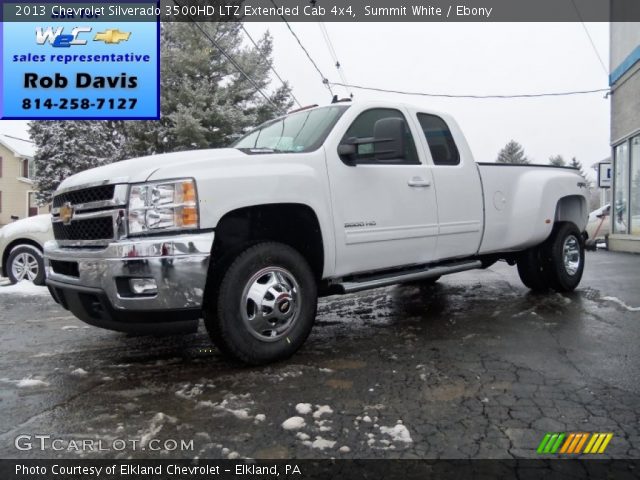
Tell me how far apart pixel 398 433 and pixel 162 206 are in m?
1.92

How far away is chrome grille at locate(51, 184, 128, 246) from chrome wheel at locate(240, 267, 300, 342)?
920mm

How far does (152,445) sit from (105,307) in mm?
1085

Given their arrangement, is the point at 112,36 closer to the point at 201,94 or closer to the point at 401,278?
the point at 401,278

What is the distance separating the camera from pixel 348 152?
12.7ft

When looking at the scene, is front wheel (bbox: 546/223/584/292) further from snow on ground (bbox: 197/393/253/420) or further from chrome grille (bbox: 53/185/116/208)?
chrome grille (bbox: 53/185/116/208)

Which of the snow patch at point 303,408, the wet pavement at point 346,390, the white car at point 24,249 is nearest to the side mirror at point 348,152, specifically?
the wet pavement at point 346,390

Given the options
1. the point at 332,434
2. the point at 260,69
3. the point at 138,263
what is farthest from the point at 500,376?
the point at 260,69

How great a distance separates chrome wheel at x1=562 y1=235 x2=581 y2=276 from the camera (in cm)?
611

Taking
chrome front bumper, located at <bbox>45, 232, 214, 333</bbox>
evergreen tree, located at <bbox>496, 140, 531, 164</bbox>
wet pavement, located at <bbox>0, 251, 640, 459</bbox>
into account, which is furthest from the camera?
Result: evergreen tree, located at <bbox>496, 140, 531, 164</bbox>

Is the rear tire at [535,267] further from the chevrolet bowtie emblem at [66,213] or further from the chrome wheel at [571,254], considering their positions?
the chevrolet bowtie emblem at [66,213]

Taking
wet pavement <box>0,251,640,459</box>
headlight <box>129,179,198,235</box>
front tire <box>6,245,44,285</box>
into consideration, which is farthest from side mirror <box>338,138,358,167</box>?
front tire <box>6,245,44,285</box>

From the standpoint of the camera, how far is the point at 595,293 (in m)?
6.06

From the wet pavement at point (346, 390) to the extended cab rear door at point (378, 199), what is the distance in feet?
2.39

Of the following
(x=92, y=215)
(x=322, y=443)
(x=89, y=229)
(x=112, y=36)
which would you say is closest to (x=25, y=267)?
(x=112, y=36)
